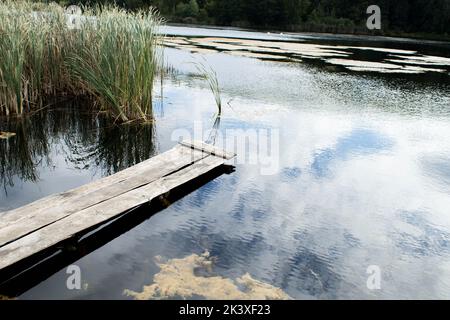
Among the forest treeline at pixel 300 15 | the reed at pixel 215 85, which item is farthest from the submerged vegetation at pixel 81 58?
the forest treeline at pixel 300 15

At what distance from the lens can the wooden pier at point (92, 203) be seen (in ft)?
9.17

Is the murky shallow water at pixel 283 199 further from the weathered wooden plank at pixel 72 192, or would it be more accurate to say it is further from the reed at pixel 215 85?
the weathered wooden plank at pixel 72 192

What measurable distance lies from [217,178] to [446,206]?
230 cm

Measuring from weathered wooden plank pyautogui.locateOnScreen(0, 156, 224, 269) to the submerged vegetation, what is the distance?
87.9 inches

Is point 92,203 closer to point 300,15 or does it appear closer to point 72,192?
point 72,192

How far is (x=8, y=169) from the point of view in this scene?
4.46 meters

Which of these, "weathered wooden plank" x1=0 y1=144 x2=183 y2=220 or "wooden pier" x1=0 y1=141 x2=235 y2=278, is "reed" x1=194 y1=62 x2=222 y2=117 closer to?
"wooden pier" x1=0 y1=141 x2=235 y2=278

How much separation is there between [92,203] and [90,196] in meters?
0.14

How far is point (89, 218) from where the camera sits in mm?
3184

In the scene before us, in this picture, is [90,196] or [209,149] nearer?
[90,196]

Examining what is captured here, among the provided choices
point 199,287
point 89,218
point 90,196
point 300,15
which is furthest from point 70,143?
point 300,15

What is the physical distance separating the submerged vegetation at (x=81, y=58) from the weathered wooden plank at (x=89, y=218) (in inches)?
87.9
